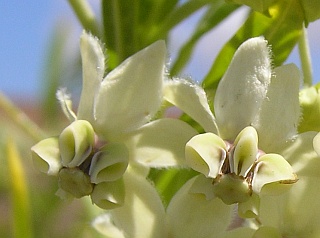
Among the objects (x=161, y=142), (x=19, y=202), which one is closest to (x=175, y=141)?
(x=161, y=142)

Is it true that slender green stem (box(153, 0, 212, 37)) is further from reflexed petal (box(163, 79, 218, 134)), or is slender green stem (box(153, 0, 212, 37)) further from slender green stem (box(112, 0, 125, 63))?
reflexed petal (box(163, 79, 218, 134))

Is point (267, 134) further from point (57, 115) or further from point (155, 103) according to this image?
point (57, 115)

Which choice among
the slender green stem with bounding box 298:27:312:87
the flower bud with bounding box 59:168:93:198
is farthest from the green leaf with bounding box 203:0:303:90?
the flower bud with bounding box 59:168:93:198

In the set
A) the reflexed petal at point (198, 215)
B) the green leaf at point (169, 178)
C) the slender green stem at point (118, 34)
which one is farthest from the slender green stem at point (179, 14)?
the reflexed petal at point (198, 215)

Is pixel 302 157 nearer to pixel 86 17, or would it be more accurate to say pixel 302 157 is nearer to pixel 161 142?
pixel 161 142

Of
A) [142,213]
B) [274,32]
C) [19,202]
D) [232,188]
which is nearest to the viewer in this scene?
[232,188]

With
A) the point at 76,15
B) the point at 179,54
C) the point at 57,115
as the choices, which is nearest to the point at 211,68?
the point at 179,54
